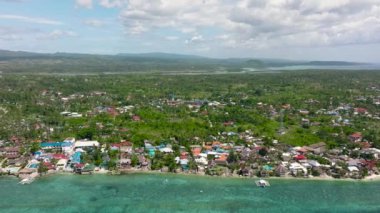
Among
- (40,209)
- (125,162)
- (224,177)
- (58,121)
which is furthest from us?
(58,121)

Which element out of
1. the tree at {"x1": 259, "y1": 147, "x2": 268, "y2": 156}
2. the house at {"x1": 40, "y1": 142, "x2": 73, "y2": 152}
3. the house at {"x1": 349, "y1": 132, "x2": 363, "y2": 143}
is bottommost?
the house at {"x1": 40, "y1": 142, "x2": 73, "y2": 152}

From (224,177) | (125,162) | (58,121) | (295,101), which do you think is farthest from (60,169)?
(295,101)

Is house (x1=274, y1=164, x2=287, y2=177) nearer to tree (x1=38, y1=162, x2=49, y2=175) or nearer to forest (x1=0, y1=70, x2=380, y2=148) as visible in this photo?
forest (x1=0, y1=70, x2=380, y2=148)

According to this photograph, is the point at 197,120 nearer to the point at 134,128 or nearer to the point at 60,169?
the point at 134,128

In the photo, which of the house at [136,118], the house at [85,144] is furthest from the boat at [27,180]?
the house at [136,118]

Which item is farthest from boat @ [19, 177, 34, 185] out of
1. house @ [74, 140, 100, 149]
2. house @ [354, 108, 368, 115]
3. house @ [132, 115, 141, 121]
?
Answer: house @ [354, 108, 368, 115]

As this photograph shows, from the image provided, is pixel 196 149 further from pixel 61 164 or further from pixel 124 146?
pixel 61 164
